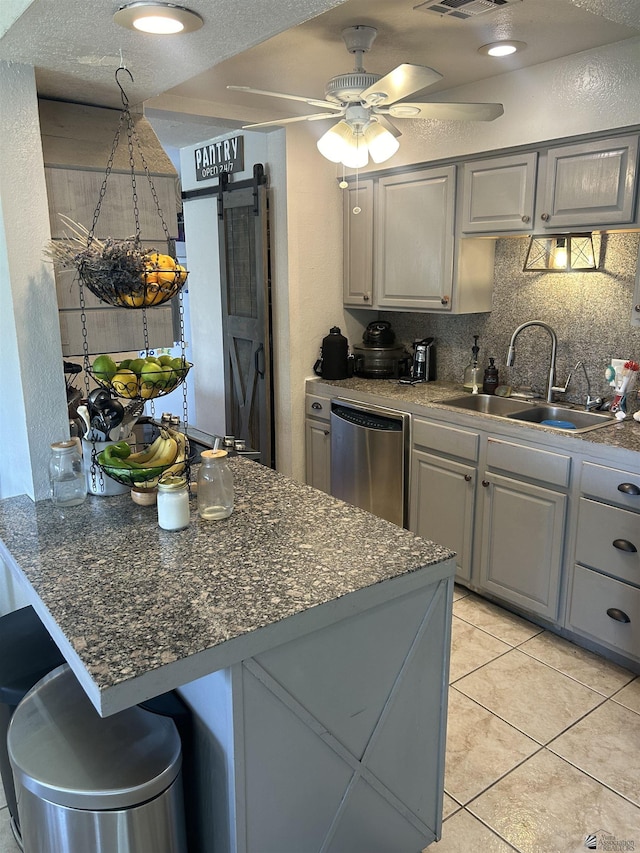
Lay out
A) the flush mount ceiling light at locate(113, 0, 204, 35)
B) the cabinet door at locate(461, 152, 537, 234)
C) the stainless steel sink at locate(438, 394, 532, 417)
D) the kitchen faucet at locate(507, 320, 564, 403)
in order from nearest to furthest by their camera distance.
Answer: the flush mount ceiling light at locate(113, 0, 204, 35), the cabinet door at locate(461, 152, 537, 234), the kitchen faucet at locate(507, 320, 564, 403), the stainless steel sink at locate(438, 394, 532, 417)

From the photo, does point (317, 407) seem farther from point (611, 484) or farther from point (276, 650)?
point (276, 650)

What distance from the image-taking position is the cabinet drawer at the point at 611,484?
2535 millimetres

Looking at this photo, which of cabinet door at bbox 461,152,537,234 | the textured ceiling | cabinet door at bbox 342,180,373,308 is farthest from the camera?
cabinet door at bbox 342,180,373,308

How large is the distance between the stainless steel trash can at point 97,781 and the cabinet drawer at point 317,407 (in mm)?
2584

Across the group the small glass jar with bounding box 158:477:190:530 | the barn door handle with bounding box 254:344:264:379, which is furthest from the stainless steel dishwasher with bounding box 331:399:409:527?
the small glass jar with bounding box 158:477:190:530

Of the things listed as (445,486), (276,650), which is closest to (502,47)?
(445,486)

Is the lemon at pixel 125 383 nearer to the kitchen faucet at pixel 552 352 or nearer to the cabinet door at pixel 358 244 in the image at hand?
the kitchen faucet at pixel 552 352

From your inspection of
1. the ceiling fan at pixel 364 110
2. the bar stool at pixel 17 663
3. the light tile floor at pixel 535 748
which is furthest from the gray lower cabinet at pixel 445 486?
the bar stool at pixel 17 663

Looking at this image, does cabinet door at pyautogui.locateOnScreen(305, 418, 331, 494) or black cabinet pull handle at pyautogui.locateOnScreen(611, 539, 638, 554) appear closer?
black cabinet pull handle at pyautogui.locateOnScreen(611, 539, 638, 554)

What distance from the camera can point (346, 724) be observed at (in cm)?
156

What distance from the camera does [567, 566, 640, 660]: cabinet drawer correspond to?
262 centimetres

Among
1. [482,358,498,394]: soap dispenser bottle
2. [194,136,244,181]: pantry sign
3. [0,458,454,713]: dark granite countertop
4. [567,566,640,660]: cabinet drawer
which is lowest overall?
[567,566,640,660]: cabinet drawer

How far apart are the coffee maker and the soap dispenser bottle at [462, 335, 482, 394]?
0.30 m

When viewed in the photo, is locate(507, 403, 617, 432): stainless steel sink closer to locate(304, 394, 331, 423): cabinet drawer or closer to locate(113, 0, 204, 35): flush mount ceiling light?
locate(304, 394, 331, 423): cabinet drawer
